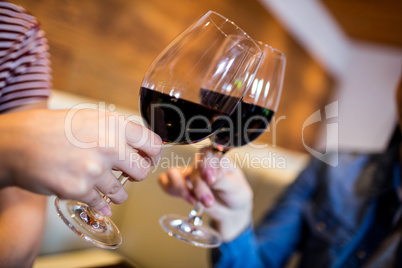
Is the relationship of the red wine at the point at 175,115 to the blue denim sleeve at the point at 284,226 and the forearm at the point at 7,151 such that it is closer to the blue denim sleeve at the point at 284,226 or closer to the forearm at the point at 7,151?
the forearm at the point at 7,151

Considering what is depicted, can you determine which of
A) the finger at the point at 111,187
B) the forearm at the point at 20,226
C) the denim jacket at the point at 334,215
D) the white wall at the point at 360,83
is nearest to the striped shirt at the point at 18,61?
the forearm at the point at 20,226

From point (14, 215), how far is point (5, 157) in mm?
314

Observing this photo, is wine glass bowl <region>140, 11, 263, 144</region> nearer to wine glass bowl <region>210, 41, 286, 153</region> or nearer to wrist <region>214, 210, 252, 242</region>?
wine glass bowl <region>210, 41, 286, 153</region>

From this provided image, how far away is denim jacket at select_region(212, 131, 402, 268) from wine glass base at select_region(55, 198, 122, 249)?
2.09ft

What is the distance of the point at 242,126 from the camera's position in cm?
70

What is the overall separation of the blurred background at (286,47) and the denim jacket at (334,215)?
1.01 feet

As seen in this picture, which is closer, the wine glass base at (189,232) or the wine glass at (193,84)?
the wine glass at (193,84)

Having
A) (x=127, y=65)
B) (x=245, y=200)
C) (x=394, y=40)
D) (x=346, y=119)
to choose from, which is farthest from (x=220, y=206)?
(x=346, y=119)

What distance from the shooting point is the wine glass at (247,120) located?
0.68 m

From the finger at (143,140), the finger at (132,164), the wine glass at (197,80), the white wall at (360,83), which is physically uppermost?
the wine glass at (197,80)

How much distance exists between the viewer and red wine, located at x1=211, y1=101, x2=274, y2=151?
27.0 inches

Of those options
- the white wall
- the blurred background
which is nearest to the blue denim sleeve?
the blurred background

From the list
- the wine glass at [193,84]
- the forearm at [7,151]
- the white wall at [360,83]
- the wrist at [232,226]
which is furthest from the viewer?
the white wall at [360,83]

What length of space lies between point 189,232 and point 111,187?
0.31m
